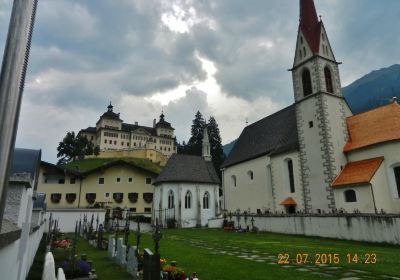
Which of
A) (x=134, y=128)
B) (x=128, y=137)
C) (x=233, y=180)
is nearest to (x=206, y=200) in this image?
(x=233, y=180)

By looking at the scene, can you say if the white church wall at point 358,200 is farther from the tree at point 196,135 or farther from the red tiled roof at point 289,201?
the tree at point 196,135

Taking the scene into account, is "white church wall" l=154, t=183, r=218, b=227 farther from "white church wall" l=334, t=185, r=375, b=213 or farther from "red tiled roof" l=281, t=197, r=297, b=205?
"white church wall" l=334, t=185, r=375, b=213

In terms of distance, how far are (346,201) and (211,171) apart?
23974 mm

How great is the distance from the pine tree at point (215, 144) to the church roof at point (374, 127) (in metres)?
46.5

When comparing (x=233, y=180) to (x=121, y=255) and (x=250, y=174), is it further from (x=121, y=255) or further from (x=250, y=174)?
(x=121, y=255)

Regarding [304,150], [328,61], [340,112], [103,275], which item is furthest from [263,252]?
[328,61]

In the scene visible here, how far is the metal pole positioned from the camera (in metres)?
1.56

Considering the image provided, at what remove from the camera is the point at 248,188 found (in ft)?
137

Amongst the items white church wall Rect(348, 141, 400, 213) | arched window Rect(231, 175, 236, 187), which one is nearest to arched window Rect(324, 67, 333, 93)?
white church wall Rect(348, 141, 400, 213)

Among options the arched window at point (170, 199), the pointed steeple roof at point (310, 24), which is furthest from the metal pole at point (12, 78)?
the arched window at point (170, 199)

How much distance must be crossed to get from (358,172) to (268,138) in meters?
15.9

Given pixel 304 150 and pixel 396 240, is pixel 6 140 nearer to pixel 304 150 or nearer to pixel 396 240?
pixel 396 240

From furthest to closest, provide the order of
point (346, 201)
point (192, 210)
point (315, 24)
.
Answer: point (192, 210), point (315, 24), point (346, 201)

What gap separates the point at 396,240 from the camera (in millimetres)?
19125
